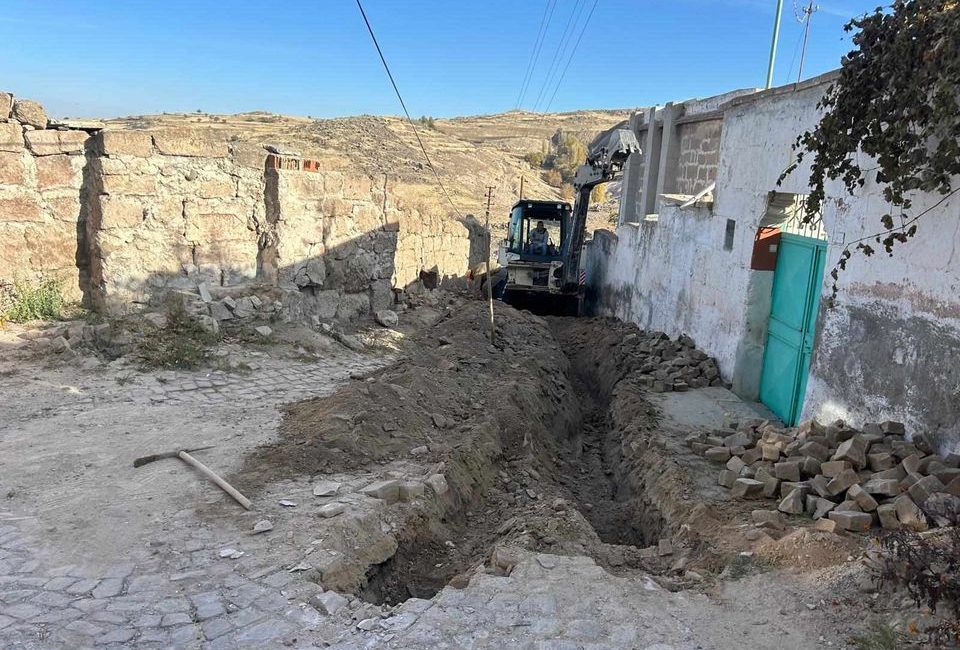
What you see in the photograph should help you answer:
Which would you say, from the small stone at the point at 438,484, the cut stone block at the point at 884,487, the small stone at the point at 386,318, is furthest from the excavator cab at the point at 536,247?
the cut stone block at the point at 884,487

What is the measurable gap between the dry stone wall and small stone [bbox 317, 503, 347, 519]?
5036mm

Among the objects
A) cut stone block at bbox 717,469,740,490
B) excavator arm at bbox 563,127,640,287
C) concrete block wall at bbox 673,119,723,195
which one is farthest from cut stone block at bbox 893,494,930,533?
excavator arm at bbox 563,127,640,287

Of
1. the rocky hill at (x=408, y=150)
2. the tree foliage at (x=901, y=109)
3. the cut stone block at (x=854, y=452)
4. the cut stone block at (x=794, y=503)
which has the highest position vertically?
the rocky hill at (x=408, y=150)

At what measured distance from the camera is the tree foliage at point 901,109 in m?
4.34

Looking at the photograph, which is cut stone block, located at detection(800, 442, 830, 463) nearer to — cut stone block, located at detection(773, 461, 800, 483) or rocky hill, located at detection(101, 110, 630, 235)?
cut stone block, located at detection(773, 461, 800, 483)

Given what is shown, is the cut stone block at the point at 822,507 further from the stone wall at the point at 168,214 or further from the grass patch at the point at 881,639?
the stone wall at the point at 168,214

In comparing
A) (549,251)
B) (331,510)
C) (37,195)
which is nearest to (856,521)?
(331,510)

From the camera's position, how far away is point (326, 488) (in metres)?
5.04

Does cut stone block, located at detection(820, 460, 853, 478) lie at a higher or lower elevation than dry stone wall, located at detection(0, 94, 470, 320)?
lower

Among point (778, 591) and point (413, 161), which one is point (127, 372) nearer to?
Answer: point (778, 591)

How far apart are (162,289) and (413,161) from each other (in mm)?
26362

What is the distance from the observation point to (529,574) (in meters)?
3.97

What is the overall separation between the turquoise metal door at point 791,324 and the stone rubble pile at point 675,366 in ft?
2.71

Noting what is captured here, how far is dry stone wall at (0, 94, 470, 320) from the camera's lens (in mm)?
7648
